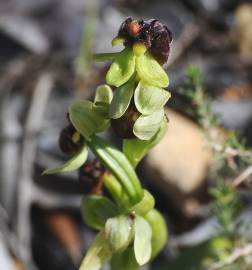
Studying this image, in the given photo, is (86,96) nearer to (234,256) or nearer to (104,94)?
(234,256)

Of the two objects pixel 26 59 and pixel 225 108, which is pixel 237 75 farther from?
pixel 26 59

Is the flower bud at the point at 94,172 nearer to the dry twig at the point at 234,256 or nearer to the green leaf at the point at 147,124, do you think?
the green leaf at the point at 147,124

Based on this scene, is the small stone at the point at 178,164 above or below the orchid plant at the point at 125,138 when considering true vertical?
below

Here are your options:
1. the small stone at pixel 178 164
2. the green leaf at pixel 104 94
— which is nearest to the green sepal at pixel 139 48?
the green leaf at pixel 104 94

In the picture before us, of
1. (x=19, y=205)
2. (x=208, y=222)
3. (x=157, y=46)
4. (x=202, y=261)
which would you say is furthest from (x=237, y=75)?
(x=157, y=46)

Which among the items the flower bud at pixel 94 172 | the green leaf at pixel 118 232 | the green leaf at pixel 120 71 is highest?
the green leaf at pixel 120 71

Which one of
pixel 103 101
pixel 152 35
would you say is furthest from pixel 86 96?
pixel 152 35
